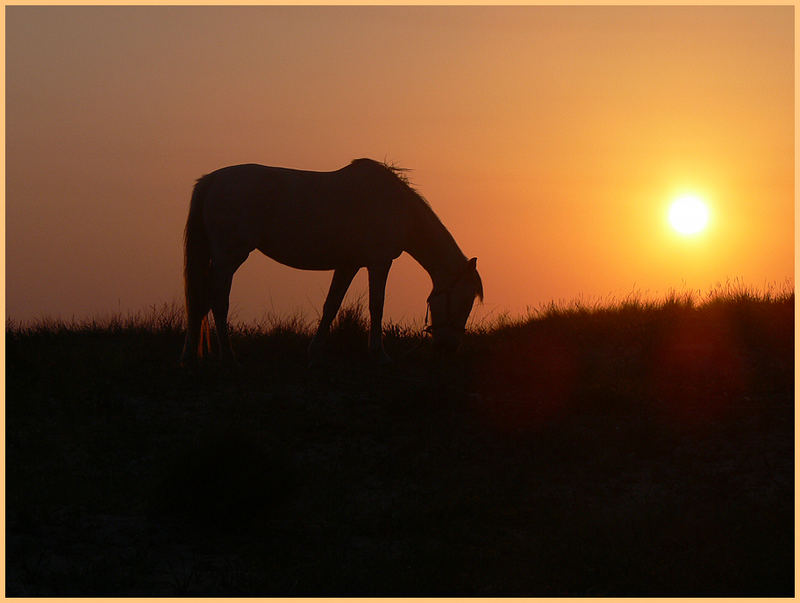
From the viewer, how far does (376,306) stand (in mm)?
12336

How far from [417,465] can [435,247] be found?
487 cm

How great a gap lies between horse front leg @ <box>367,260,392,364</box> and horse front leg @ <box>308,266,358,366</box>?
0.43 m

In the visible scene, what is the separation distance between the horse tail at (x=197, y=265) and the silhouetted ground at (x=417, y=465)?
2.06 feet

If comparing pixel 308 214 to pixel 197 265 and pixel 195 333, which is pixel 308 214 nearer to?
pixel 197 265

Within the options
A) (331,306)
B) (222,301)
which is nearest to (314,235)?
(331,306)

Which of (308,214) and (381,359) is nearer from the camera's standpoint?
(308,214)

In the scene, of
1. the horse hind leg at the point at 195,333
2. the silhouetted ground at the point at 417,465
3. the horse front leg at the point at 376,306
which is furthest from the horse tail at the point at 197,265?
the horse front leg at the point at 376,306

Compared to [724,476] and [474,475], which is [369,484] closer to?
[474,475]

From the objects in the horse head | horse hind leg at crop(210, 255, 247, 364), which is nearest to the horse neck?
the horse head

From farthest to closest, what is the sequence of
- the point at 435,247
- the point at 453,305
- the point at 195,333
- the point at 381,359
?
the point at 435,247
the point at 453,305
the point at 381,359
the point at 195,333

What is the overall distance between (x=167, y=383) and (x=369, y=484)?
3613 millimetres

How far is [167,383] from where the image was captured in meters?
11.0

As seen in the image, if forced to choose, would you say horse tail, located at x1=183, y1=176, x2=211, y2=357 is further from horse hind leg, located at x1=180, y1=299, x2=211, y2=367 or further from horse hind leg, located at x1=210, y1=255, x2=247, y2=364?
horse hind leg, located at x1=210, y1=255, x2=247, y2=364

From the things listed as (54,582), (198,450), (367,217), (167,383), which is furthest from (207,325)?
(54,582)
